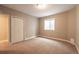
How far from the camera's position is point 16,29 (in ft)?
6.12

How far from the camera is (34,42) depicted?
1.84 m

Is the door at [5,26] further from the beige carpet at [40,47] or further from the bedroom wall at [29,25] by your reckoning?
the bedroom wall at [29,25]

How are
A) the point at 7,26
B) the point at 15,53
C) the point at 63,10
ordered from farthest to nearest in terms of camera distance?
the point at 7,26 → the point at 63,10 → the point at 15,53

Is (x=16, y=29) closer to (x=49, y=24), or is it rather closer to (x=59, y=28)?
(x=49, y=24)

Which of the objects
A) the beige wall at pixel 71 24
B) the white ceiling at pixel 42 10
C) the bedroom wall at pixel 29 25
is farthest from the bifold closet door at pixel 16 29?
the beige wall at pixel 71 24

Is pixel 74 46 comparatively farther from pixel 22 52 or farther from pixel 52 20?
pixel 22 52

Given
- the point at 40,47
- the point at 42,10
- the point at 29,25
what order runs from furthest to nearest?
the point at 29,25, the point at 42,10, the point at 40,47

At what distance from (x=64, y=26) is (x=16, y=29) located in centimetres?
97

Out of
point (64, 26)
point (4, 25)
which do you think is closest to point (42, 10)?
point (64, 26)

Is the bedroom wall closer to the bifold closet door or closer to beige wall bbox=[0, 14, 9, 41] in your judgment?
the bifold closet door

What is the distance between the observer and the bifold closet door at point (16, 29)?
1.82 metres

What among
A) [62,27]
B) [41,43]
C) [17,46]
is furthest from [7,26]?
[62,27]

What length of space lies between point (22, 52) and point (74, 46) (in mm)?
982

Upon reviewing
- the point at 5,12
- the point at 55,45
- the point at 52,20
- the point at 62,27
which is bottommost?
the point at 55,45
